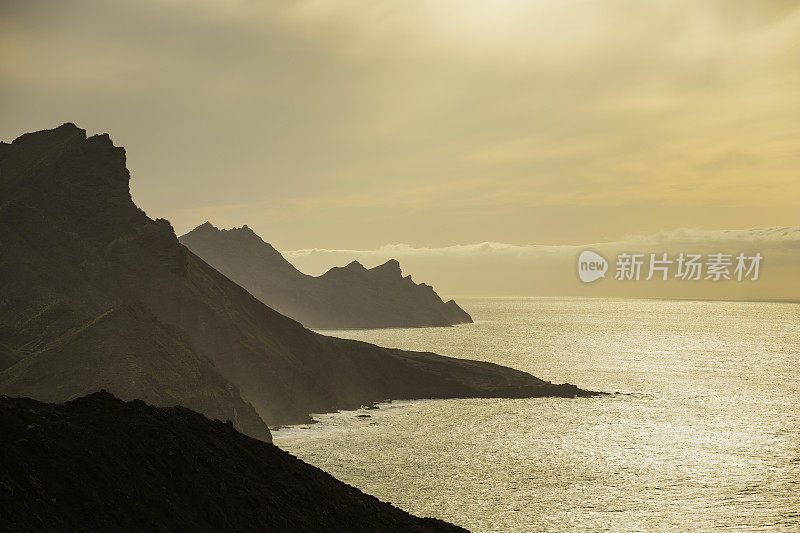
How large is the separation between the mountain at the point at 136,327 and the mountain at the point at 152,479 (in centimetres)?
4374

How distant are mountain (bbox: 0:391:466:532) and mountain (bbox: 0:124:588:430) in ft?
144

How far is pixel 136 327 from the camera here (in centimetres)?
8881

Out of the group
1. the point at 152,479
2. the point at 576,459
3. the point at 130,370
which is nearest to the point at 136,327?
the point at 130,370

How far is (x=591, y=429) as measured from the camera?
4437 inches

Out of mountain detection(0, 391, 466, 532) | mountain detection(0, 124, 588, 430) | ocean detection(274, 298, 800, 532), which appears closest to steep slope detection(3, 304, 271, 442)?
mountain detection(0, 124, 588, 430)

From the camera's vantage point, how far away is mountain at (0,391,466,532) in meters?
27.3

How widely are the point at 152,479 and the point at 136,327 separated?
2402 inches

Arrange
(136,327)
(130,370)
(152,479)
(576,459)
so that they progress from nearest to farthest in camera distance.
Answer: (152,479)
(130,370)
(136,327)
(576,459)

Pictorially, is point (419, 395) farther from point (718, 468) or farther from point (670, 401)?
point (718, 468)

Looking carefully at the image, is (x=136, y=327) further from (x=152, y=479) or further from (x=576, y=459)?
(x=576, y=459)

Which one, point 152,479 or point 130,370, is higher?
point 152,479

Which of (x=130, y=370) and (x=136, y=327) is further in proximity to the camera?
(x=136, y=327)

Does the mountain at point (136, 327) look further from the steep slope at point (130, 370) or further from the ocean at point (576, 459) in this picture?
the ocean at point (576, 459)

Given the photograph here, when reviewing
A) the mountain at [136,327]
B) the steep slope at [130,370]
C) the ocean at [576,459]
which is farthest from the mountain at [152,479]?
the mountain at [136,327]
